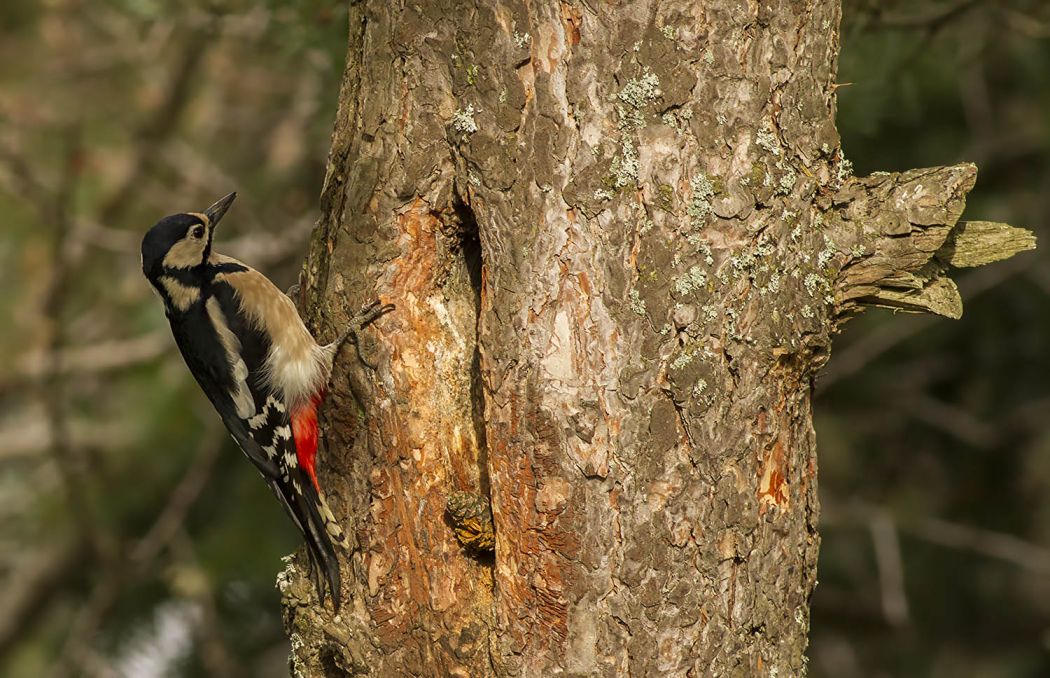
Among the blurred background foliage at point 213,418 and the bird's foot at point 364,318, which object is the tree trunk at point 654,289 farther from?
the blurred background foliage at point 213,418

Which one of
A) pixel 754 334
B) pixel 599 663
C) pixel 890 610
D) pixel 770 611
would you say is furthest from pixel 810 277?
pixel 890 610

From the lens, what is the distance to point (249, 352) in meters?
3.16

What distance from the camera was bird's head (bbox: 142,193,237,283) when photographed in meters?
3.32

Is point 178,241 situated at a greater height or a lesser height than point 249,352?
greater

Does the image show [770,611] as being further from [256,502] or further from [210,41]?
[210,41]

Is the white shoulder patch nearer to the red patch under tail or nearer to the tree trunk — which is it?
the red patch under tail

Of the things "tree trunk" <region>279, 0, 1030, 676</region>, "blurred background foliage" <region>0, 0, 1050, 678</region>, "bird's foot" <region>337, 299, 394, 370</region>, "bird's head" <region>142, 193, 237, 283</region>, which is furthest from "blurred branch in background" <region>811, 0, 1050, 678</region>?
"bird's foot" <region>337, 299, 394, 370</region>

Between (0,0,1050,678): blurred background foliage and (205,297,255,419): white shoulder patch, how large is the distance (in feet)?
3.27

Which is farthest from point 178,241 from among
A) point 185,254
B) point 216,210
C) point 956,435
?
point 956,435

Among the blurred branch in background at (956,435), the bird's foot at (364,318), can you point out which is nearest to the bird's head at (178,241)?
the bird's foot at (364,318)

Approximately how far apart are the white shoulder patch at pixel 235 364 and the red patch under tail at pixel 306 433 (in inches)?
11.1

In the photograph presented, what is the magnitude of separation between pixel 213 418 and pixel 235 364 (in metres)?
1.65

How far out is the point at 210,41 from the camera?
4938 millimetres

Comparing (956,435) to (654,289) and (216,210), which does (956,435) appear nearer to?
(216,210)
